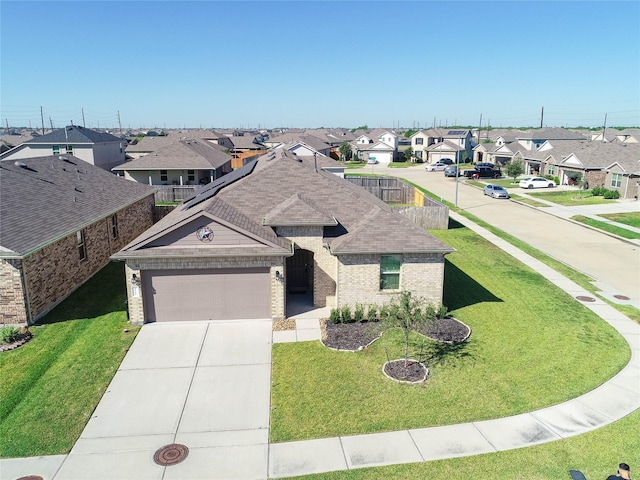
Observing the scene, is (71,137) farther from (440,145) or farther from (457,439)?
(440,145)

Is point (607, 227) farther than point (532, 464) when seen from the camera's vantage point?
Yes

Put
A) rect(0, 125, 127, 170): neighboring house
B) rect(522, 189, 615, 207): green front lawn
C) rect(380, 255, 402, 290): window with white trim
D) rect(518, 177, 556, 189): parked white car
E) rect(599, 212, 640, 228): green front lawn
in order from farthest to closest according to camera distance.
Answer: rect(518, 177, 556, 189): parked white car < rect(0, 125, 127, 170): neighboring house < rect(522, 189, 615, 207): green front lawn < rect(599, 212, 640, 228): green front lawn < rect(380, 255, 402, 290): window with white trim

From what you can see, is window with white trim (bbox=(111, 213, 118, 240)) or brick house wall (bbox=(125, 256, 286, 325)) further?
window with white trim (bbox=(111, 213, 118, 240))

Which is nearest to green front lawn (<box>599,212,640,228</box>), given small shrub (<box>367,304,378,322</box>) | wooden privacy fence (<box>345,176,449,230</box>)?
wooden privacy fence (<box>345,176,449,230</box>)

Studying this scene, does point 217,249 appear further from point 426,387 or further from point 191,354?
point 426,387

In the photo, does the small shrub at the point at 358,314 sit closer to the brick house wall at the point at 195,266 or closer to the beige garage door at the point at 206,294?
the brick house wall at the point at 195,266

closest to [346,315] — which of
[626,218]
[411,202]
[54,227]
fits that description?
[54,227]

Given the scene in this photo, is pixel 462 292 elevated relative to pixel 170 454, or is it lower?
elevated

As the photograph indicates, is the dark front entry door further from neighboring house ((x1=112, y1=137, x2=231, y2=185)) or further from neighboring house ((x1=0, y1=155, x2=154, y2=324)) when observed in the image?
neighboring house ((x1=112, y1=137, x2=231, y2=185))
